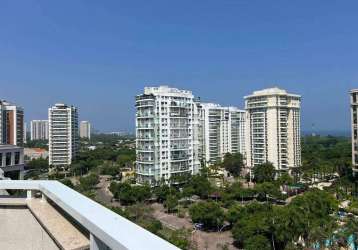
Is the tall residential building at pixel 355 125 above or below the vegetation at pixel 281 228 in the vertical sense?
above

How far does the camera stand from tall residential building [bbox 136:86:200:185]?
26.5 metres

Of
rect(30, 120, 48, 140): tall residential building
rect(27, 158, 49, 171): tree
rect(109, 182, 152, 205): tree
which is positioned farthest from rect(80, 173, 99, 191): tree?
rect(30, 120, 48, 140): tall residential building

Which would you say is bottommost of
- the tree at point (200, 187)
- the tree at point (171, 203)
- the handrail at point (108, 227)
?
the tree at point (171, 203)

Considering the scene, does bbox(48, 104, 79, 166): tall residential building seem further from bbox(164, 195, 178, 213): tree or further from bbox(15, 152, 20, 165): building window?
bbox(15, 152, 20, 165): building window

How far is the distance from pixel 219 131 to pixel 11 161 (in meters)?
29.6

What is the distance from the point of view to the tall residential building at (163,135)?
86.8ft

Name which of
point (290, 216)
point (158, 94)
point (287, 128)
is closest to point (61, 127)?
point (158, 94)

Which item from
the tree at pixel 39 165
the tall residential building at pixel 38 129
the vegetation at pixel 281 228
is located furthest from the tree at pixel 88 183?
the tall residential building at pixel 38 129

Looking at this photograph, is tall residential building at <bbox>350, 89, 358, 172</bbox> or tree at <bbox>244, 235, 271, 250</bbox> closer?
tree at <bbox>244, 235, 271, 250</bbox>

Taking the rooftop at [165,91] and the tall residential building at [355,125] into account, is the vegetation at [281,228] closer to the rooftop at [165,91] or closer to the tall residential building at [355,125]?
the tall residential building at [355,125]

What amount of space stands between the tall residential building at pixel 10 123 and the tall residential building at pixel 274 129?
2847 centimetres

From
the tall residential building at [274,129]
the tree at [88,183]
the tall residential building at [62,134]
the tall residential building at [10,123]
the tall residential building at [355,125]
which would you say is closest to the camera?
the tall residential building at [355,125]

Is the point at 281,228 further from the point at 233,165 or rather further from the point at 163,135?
the point at 233,165

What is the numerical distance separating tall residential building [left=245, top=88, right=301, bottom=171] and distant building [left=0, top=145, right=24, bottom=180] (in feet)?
77.2
